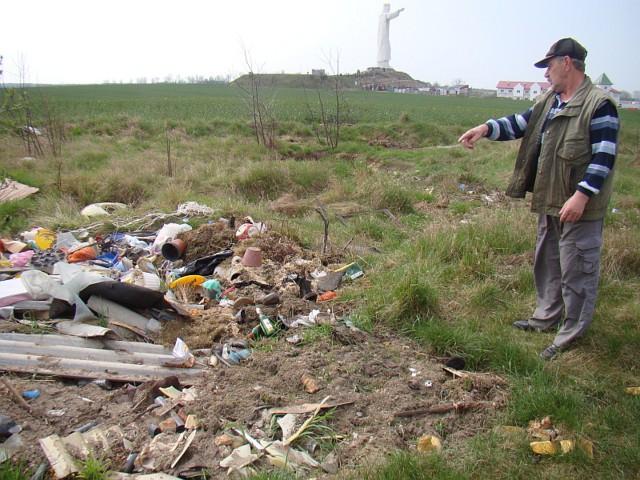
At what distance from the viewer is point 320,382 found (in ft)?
9.20

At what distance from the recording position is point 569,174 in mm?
3043

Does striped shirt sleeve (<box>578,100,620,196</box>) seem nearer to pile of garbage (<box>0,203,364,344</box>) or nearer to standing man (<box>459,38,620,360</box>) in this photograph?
standing man (<box>459,38,620,360</box>)

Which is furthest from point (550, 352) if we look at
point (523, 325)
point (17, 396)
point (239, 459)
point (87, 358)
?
point (17, 396)

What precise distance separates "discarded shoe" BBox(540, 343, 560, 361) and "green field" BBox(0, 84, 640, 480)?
0.07 m

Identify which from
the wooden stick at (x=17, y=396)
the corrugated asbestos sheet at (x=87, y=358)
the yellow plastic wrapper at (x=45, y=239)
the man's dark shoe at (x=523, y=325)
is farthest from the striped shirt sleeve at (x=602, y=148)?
the yellow plastic wrapper at (x=45, y=239)

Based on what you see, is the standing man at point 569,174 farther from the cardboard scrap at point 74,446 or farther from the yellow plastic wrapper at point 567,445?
the cardboard scrap at point 74,446

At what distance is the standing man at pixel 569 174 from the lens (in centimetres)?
287

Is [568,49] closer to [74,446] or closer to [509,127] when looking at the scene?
[509,127]

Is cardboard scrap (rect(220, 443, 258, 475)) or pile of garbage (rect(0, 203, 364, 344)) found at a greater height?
pile of garbage (rect(0, 203, 364, 344))

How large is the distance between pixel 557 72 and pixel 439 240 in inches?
86.9

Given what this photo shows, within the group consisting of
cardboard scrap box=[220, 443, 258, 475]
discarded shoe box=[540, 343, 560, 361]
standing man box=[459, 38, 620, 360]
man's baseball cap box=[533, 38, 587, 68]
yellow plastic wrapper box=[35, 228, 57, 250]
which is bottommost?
cardboard scrap box=[220, 443, 258, 475]

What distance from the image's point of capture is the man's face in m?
2.99

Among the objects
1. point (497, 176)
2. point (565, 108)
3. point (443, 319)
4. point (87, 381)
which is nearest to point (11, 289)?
point (87, 381)

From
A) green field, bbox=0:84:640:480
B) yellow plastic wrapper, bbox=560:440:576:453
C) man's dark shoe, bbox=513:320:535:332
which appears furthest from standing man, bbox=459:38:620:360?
yellow plastic wrapper, bbox=560:440:576:453
